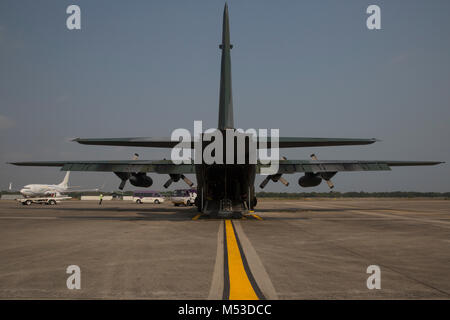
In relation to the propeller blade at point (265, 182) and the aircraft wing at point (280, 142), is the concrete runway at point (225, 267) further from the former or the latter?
the propeller blade at point (265, 182)

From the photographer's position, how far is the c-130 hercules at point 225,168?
1614cm

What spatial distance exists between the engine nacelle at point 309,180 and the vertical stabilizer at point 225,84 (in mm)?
8261

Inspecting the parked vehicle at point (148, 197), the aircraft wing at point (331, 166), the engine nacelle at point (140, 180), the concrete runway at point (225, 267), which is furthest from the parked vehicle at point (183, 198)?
the concrete runway at point (225, 267)

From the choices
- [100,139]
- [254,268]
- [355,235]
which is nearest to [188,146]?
[100,139]

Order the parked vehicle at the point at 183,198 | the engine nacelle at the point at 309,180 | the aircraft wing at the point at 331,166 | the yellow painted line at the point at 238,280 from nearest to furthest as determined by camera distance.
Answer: the yellow painted line at the point at 238,280 → the aircraft wing at the point at 331,166 → the engine nacelle at the point at 309,180 → the parked vehicle at the point at 183,198

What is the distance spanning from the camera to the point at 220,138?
15.2 meters

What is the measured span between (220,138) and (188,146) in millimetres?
1985

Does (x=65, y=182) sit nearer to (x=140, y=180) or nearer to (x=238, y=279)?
(x=140, y=180)

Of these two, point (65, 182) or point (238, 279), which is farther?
point (65, 182)

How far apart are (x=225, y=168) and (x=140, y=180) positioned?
310 inches

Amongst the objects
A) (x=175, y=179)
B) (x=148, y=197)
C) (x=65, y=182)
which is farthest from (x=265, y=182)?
(x=65, y=182)

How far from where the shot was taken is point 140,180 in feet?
72.7

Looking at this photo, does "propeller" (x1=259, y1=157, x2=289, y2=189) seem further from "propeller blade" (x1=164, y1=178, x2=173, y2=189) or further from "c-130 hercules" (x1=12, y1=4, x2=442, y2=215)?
"propeller blade" (x1=164, y1=178, x2=173, y2=189)

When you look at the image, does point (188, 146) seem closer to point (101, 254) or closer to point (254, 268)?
point (101, 254)
